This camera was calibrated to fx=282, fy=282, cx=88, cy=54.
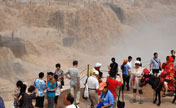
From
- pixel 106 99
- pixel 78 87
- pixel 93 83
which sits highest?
pixel 93 83

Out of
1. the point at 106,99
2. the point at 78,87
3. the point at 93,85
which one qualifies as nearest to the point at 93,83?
the point at 93,85

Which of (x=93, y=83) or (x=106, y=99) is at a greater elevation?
(x=93, y=83)

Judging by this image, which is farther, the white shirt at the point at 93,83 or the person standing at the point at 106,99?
the white shirt at the point at 93,83

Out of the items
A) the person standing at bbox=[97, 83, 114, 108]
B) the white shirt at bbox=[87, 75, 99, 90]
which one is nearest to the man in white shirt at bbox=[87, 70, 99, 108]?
the white shirt at bbox=[87, 75, 99, 90]

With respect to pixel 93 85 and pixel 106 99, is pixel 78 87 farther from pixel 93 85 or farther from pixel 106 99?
pixel 106 99

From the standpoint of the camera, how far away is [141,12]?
34.9 meters

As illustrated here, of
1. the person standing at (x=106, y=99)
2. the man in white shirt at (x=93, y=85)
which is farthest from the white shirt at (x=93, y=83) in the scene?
the person standing at (x=106, y=99)

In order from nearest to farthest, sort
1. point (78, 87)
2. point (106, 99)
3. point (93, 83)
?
point (106, 99) → point (93, 83) → point (78, 87)

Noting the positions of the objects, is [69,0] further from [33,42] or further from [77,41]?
[33,42]

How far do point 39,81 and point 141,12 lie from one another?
2985 cm

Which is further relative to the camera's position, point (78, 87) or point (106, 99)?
point (78, 87)

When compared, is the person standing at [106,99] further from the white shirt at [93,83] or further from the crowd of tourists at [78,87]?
the white shirt at [93,83]

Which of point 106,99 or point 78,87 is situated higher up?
point 106,99

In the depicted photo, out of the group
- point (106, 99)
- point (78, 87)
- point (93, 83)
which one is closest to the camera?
point (106, 99)
